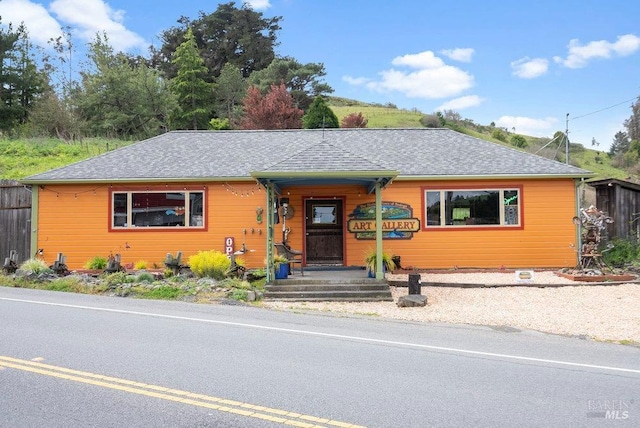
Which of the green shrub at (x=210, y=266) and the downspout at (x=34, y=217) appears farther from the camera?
the downspout at (x=34, y=217)

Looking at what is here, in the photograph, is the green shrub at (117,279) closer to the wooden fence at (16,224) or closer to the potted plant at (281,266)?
the potted plant at (281,266)

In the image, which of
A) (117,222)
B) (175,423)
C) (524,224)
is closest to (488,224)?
(524,224)

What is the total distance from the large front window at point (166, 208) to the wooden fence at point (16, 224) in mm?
2905

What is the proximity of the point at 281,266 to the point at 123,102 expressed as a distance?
89.5 feet

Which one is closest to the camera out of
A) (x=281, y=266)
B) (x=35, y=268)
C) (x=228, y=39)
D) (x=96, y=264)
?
(x=281, y=266)

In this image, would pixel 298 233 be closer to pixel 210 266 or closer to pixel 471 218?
Result: pixel 210 266

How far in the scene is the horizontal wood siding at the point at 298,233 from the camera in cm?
1535

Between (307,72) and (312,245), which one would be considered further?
(307,72)

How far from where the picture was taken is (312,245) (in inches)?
619

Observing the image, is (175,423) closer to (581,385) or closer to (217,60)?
(581,385)

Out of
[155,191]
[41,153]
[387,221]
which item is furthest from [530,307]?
[41,153]

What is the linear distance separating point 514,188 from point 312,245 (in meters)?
6.47

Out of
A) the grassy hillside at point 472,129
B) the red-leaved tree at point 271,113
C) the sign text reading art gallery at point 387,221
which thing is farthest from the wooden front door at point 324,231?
the grassy hillside at point 472,129

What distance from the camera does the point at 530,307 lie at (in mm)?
10375
